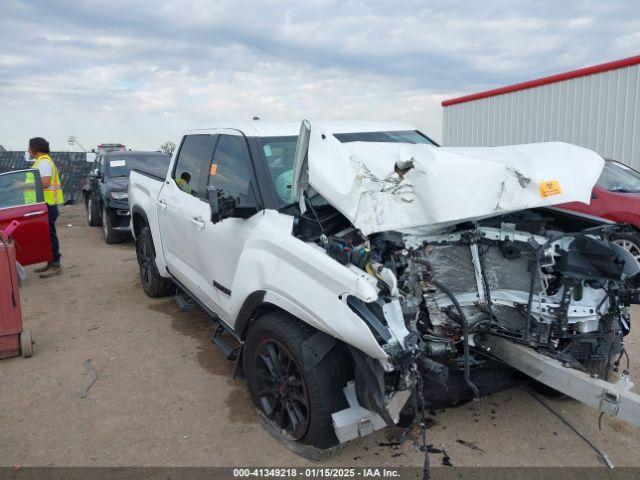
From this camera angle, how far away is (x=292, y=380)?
3.03 meters

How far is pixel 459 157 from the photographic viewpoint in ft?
10.3

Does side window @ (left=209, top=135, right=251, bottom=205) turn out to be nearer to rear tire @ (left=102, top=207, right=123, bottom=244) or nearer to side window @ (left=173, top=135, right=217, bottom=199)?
side window @ (left=173, top=135, right=217, bottom=199)

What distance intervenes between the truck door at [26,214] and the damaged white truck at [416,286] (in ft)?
14.4

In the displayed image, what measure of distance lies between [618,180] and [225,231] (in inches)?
250

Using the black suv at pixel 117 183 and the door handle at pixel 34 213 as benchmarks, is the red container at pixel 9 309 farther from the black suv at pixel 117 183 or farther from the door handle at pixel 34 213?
the black suv at pixel 117 183

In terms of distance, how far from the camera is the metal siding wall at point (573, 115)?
11.0 metres

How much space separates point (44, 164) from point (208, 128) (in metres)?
4.61

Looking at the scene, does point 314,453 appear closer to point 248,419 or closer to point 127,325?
point 248,419

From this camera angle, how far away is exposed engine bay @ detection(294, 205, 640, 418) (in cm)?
286

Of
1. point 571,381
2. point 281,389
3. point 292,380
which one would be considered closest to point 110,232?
point 281,389

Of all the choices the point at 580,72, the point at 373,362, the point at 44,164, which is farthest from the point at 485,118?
the point at 373,362

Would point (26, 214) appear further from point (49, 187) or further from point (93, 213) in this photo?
point (93, 213)

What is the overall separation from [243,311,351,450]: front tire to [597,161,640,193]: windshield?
20.0ft

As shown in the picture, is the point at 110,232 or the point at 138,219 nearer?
the point at 138,219
